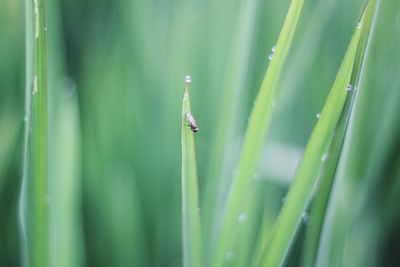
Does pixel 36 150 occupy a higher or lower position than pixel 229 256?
higher

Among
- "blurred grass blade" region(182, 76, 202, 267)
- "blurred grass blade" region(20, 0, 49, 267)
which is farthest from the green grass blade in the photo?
"blurred grass blade" region(20, 0, 49, 267)

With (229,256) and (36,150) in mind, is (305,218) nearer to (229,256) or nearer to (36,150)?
(229,256)

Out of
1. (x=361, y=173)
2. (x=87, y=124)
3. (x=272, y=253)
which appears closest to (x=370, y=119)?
(x=361, y=173)

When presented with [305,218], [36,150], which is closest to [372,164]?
[305,218]

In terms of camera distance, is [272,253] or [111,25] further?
[111,25]

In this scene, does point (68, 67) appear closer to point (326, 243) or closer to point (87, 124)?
point (87, 124)

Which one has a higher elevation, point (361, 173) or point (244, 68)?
point (244, 68)

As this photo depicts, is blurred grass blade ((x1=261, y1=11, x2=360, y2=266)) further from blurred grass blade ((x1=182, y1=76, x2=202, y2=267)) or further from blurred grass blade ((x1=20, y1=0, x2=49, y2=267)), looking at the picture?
blurred grass blade ((x1=20, y1=0, x2=49, y2=267))
